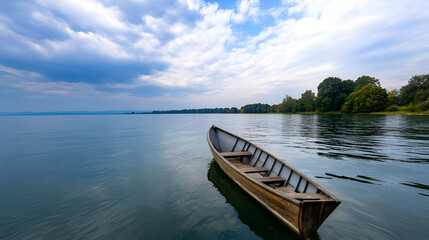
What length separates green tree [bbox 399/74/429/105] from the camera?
2634 inches

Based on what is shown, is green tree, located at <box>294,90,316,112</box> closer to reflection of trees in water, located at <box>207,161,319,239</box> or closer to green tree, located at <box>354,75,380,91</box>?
green tree, located at <box>354,75,380,91</box>

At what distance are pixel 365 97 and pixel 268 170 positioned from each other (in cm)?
9702

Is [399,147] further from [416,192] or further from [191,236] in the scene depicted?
[191,236]

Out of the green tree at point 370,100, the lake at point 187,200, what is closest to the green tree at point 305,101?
the green tree at point 370,100

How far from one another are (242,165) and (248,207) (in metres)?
3.70

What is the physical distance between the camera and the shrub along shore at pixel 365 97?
68800 millimetres

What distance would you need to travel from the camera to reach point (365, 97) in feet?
250

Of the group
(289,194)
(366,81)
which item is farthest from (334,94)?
(289,194)

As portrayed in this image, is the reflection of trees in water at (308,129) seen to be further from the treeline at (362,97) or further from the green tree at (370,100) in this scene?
the treeline at (362,97)

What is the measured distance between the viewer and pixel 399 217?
550cm

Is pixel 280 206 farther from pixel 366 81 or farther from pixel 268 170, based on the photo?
pixel 366 81

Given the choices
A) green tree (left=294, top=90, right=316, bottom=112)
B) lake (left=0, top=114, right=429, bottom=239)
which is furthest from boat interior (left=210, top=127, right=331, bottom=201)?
green tree (left=294, top=90, right=316, bottom=112)

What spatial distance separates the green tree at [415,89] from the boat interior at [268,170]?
317 feet

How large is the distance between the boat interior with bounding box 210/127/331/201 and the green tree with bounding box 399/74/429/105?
9652 cm
